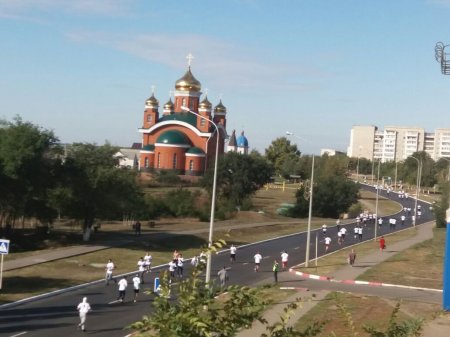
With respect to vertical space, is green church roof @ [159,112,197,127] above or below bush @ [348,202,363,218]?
above

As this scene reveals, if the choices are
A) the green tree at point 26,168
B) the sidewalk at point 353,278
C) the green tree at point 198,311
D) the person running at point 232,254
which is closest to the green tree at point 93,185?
the green tree at point 26,168

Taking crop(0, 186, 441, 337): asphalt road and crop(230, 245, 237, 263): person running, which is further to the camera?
crop(230, 245, 237, 263): person running

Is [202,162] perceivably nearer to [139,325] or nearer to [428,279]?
[428,279]

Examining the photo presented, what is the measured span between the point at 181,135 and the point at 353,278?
2443 inches

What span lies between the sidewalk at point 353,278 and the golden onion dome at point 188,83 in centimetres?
3960

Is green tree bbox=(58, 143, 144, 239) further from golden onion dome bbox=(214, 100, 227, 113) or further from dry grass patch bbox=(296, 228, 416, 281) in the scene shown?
golden onion dome bbox=(214, 100, 227, 113)

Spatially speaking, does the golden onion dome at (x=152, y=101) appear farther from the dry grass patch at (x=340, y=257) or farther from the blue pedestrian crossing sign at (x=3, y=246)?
the blue pedestrian crossing sign at (x=3, y=246)

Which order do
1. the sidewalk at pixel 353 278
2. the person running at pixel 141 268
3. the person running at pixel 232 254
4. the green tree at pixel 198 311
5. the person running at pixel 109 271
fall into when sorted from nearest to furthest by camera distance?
the green tree at pixel 198 311, the sidewalk at pixel 353 278, the person running at pixel 109 271, the person running at pixel 141 268, the person running at pixel 232 254

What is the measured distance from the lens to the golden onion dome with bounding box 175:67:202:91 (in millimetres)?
92938

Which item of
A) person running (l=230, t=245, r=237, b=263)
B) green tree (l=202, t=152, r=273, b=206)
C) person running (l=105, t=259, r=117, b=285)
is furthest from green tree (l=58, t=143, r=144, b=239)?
green tree (l=202, t=152, r=273, b=206)

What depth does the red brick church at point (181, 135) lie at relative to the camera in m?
89.4

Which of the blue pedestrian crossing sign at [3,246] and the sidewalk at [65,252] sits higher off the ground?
the blue pedestrian crossing sign at [3,246]

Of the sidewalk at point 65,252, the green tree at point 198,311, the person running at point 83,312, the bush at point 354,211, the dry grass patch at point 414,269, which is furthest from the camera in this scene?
the bush at point 354,211

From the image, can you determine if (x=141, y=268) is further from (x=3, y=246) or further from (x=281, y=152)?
(x=281, y=152)
